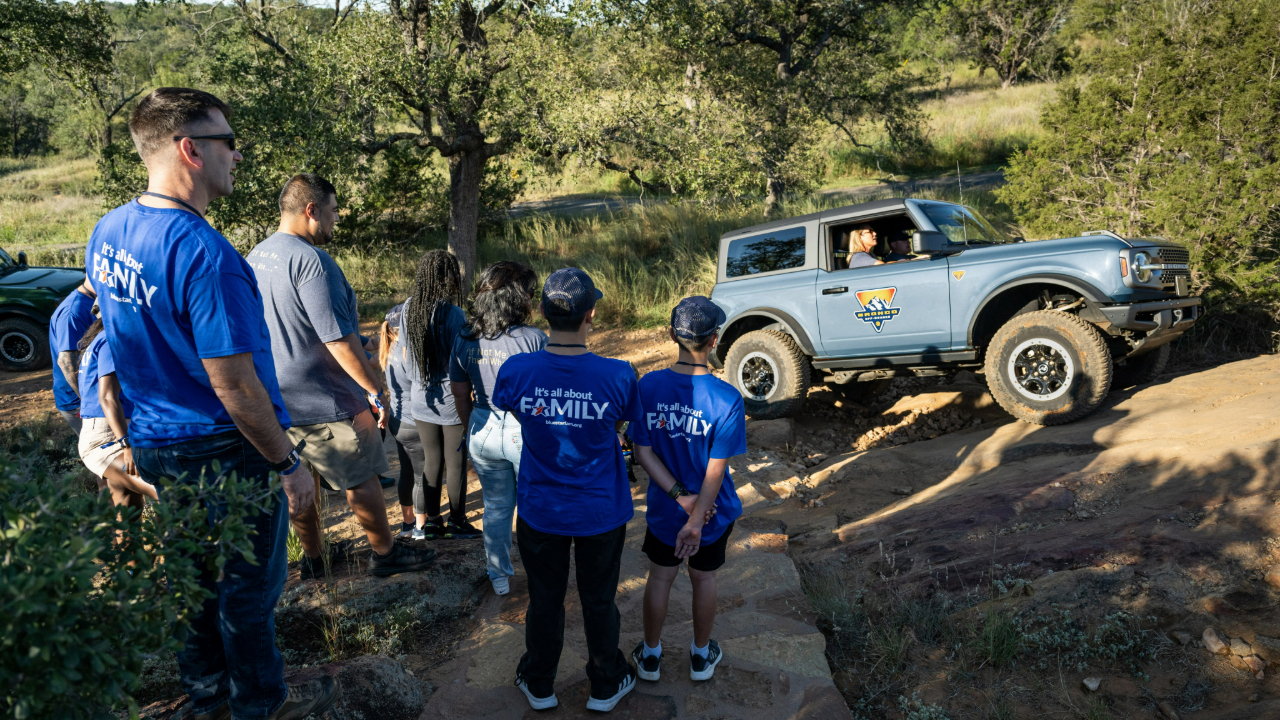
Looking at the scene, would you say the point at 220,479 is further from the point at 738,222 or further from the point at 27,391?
the point at 738,222

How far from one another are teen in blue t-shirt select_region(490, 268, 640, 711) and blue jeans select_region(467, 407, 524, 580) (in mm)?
662

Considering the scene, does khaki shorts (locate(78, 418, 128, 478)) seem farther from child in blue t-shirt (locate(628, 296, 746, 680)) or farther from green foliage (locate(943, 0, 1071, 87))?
green foliage (locate(943, 0, 1071, 87))

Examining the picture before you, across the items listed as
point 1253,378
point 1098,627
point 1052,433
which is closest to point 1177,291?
point 1253,378

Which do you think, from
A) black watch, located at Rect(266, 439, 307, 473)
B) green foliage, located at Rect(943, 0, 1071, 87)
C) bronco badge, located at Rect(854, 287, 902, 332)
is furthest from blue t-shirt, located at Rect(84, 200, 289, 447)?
green foliage, located at Rect(943, 0, 1071, 87)

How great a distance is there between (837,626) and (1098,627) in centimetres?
105

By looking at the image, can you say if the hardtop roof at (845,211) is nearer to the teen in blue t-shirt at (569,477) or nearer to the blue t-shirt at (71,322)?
the teen in blue t-shirt at (569,477)

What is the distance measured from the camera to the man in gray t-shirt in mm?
3428

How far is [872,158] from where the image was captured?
22016 millimetres

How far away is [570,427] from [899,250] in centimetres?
557

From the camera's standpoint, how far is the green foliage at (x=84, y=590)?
4.40ft

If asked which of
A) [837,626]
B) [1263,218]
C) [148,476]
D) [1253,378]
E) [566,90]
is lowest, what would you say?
[837,626]

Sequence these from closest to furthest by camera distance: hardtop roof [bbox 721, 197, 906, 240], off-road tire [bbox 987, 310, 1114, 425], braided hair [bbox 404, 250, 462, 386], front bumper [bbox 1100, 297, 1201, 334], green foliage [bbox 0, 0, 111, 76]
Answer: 1. braided hair [bbox 404, 250, 462, 386]
2. front bumper [bbox 1100, 297, 1201, 334]
3. off-road tire [bbox 987, 310, 1114, 425]
4. hardtop roof [bbox 721, 197, 906, 240]
5. green foliage [bbox 0, 0, 111, 76]

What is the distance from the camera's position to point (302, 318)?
3.45 metres

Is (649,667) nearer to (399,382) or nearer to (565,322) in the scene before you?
(565,322)
